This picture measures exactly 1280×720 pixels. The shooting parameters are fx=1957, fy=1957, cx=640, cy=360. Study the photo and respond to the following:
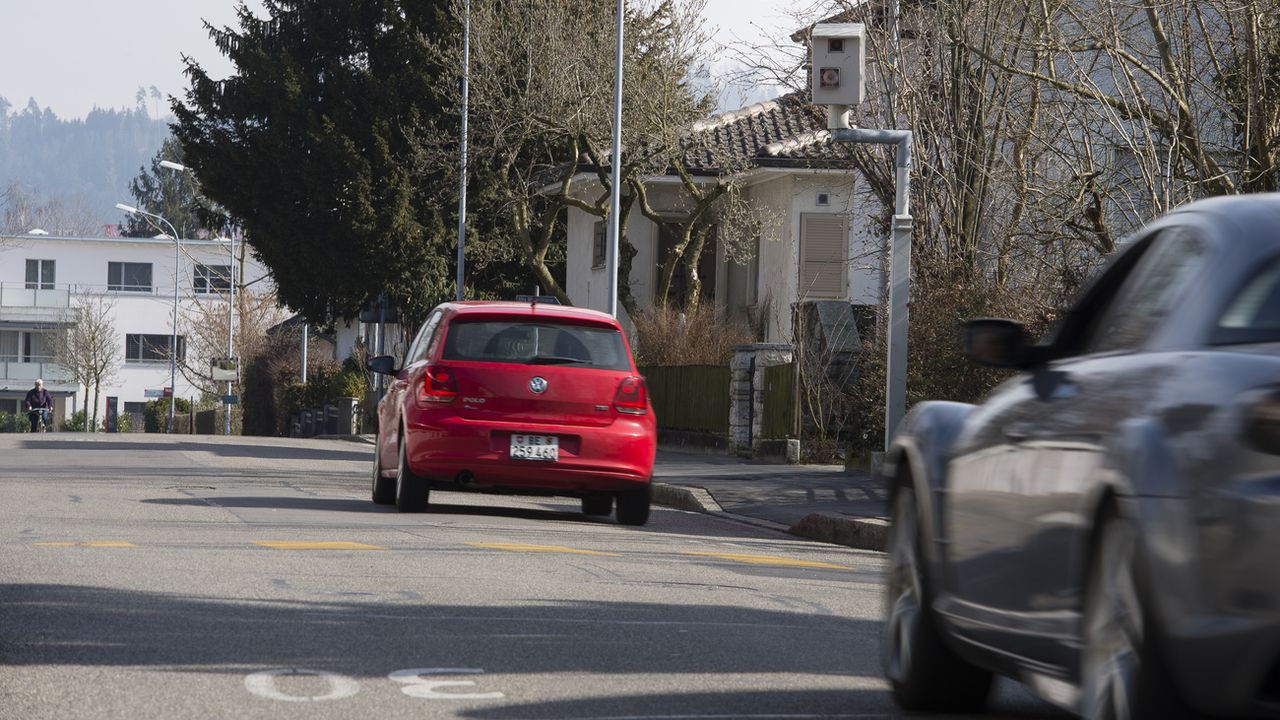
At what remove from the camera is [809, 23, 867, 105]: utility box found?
1756 centimetres

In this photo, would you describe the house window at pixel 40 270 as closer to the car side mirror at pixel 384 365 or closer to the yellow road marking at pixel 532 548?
the car side mirror at pixel 384 365

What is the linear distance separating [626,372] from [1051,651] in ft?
34.2

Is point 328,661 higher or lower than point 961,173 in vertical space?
lower

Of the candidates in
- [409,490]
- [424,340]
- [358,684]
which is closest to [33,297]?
[424,340]

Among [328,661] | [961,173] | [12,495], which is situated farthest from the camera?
[961,173]

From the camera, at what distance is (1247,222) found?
15.5ft

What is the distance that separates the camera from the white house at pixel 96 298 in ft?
337

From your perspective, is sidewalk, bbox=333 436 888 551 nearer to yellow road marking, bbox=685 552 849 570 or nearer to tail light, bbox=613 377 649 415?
tail light, bbox=613 377 649 415

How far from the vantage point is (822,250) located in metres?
40.2

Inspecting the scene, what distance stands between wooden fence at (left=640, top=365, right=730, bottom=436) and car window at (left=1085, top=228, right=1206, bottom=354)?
2434 centimetres

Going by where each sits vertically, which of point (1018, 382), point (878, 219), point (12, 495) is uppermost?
point (878, 219)

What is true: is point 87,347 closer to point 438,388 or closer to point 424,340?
point 424,340

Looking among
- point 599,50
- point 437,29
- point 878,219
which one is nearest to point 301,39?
point 437,29

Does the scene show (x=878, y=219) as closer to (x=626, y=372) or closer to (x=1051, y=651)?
(x=626, y=372)
